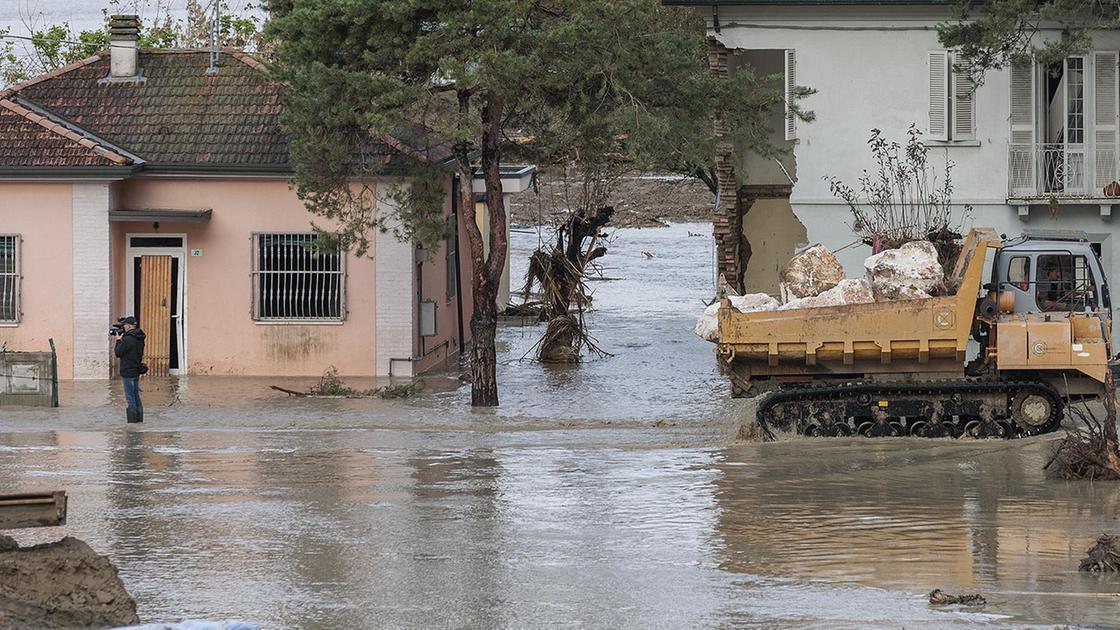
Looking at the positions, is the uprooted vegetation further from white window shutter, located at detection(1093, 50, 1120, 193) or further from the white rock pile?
the white rock pile

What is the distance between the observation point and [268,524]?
14242 mm

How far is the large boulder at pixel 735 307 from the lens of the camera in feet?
64.0

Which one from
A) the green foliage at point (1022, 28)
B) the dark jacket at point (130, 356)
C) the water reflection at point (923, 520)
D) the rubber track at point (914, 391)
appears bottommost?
the water reflection at point (923, 520)

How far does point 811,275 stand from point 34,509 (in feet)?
38.6

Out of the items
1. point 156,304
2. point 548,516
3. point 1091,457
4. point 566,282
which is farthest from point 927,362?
point 156,304

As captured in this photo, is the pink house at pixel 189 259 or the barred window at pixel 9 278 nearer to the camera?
the pink house at pixel 189 259

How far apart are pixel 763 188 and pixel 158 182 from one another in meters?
10.7

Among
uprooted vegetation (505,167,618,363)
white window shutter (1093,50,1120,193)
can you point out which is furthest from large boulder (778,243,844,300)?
uprooted vegetation (505,167,618,363)

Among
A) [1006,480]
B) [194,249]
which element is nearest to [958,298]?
[1006,480]

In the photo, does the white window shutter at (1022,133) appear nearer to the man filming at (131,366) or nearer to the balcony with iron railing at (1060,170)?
the balcony with iron railing at (1060,170)

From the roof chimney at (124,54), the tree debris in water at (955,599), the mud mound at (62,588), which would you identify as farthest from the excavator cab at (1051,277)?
the roof chimney at (124,54)

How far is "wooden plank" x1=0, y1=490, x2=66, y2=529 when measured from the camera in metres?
10.4

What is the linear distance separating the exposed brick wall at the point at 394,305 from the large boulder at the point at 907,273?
9125 mm

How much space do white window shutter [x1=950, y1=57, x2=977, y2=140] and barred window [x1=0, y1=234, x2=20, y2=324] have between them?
50.7 feet
